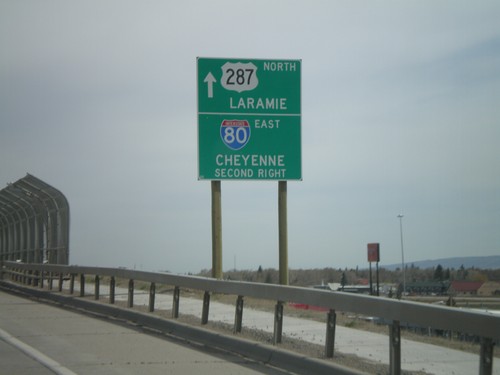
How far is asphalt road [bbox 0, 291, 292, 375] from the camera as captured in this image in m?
10.2

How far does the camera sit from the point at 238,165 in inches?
732

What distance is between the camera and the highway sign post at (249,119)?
1856 cm

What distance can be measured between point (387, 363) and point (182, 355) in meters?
3.57

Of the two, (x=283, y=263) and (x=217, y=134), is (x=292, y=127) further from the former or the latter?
(x=283, y=263)

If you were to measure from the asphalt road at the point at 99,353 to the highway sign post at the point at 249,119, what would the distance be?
5.08 m

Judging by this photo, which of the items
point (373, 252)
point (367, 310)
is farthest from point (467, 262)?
point (367, 310)

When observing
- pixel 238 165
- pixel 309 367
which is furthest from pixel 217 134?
pixel 309 367

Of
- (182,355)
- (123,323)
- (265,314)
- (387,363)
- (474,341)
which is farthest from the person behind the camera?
(123,323)

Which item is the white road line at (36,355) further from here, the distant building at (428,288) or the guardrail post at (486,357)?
the distant building at (428,288)

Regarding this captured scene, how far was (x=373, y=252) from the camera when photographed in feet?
60.7

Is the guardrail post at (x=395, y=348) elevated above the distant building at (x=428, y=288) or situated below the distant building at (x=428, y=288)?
below

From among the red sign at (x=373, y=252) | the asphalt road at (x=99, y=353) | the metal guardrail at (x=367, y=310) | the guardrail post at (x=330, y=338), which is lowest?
the asphalt road at (x=99, y=353)

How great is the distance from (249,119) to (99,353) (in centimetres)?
849

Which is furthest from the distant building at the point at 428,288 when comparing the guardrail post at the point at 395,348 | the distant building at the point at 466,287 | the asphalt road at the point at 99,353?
the guardrail post at the point at 395,348
